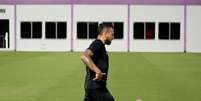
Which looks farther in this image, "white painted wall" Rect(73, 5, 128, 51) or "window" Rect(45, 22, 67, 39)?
"window" Rect(45, 22, 67, 39)

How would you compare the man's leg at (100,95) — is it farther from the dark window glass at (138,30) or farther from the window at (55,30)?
the window at (55,30)

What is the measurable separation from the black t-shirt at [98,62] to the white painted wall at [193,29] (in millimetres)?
46254

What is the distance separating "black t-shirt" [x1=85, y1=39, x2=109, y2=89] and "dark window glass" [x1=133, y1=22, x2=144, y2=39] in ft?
151

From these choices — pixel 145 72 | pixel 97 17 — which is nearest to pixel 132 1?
pixel 97 17

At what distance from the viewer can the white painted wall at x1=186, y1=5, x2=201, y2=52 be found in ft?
181

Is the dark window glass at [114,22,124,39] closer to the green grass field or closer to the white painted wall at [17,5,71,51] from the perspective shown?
the white painted wall at [17,5,71,51]

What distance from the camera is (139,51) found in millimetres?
55250

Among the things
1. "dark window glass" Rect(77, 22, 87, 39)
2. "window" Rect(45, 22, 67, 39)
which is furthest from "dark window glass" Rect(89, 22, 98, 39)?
"window" Rect(45, 22, 67, 39)

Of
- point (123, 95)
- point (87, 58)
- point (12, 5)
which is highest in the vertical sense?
point (12, 5)

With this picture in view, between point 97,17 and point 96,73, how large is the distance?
45851 millimetres

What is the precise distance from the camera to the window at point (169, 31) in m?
55.7

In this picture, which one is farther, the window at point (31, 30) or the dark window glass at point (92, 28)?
the window at point (31, 30)

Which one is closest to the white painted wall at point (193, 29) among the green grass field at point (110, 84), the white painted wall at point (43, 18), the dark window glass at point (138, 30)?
the dark window glass at point (138, 30)

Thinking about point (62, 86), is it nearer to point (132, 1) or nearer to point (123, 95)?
point (123, 95)
